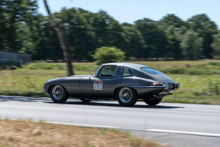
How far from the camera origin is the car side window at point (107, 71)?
11680mm

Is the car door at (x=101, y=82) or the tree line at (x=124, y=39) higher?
the tree line at (x=124, y=39)

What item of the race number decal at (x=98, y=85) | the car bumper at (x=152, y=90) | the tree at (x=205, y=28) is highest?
the tree at (x=205, y=28)

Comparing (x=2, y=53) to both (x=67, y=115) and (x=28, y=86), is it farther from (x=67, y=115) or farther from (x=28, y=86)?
(x=67, y=115)

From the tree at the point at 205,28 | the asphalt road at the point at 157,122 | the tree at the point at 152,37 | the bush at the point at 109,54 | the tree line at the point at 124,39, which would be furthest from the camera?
the tree at the point at 205,28

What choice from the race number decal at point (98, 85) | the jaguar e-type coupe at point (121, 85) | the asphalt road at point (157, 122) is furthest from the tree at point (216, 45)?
the asphalt road at point (157, 122)

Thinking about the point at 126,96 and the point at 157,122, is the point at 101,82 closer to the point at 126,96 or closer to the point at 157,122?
the point at 126,96

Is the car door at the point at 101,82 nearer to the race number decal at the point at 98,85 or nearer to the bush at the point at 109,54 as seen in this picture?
the race number decal at the point at 98,85

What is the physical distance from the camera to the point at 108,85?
11.4 metres

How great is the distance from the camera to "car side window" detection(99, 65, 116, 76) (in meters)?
11.7

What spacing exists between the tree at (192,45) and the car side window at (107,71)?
371 feet

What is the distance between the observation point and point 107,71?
464 inches

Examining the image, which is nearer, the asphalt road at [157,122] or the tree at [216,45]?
the asphalt road at [157,122]

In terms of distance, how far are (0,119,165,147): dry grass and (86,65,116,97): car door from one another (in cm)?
489

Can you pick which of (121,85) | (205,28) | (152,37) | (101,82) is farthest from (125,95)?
(205,28)
